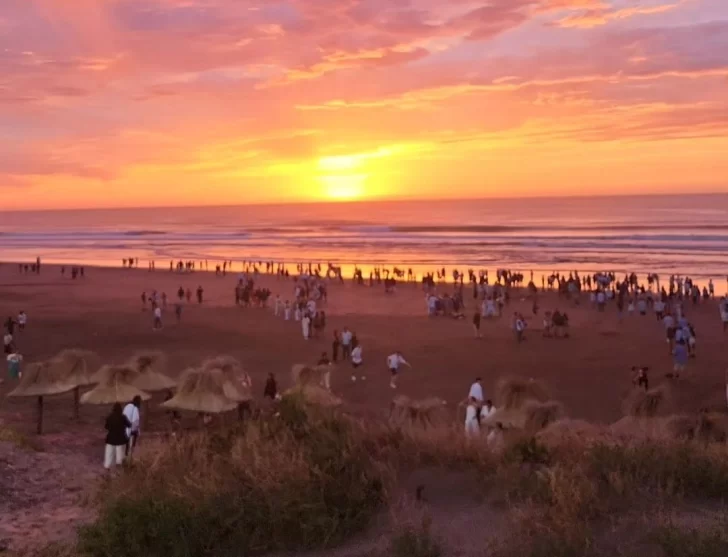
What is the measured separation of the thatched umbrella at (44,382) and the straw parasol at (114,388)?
→ 87cm

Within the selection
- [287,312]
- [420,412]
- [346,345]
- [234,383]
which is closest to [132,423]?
[234,383]

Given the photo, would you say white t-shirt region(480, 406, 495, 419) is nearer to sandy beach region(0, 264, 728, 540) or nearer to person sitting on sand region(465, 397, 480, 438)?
person sitting on sand region(465, 397, 480, 438)

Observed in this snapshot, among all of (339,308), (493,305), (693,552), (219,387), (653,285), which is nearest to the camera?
(693,552)

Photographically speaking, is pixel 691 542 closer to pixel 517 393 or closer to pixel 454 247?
pixel 517 393

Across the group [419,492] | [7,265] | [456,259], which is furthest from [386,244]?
[419,492]

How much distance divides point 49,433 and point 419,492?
34.5ft

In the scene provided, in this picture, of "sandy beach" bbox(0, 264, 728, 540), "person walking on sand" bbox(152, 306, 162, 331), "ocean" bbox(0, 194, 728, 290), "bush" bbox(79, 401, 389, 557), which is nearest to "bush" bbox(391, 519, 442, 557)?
"bush" bbox(79, 401, 389, 557)

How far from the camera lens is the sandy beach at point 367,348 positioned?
18.0m

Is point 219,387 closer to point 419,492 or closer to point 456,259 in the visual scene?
point 419,492

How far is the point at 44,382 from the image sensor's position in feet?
54.9

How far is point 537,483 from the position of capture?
800cm

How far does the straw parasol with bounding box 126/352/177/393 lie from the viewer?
16922 mm

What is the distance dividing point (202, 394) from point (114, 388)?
6.28 ft

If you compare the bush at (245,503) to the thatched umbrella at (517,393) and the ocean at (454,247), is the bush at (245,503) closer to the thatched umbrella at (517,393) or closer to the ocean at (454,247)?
the thatched umbrella at (517,393)
